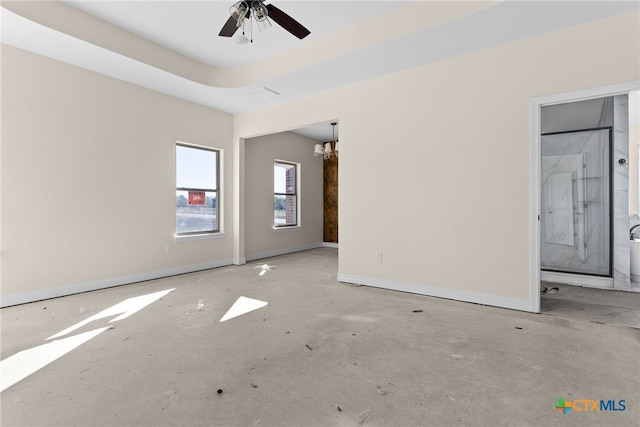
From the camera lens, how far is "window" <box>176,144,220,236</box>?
4953 mm

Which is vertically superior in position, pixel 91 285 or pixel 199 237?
pixel 199 237

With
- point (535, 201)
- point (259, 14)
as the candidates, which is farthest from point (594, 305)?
point (259, 14)

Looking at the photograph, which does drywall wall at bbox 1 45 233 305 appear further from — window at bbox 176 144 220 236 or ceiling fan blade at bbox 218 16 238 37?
ceiling fan blade at bbox 218 16 238 37

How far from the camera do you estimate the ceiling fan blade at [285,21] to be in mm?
2453

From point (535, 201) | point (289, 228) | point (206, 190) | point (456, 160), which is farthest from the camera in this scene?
point (289, 228)

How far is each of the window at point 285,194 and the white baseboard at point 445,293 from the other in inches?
124

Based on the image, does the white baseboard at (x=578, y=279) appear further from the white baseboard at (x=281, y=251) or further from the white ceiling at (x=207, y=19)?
the white baseboard at (x=281, y=251)

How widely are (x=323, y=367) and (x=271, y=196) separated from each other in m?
4.95

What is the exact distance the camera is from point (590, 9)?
2594 mm

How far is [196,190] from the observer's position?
5152mm

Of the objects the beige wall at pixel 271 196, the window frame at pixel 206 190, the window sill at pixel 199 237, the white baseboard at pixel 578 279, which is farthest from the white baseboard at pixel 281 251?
the white baseboard at pixel 578 279

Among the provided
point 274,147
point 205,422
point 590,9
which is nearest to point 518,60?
point 590,9

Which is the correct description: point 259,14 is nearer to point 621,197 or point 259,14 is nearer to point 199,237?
point 199,237

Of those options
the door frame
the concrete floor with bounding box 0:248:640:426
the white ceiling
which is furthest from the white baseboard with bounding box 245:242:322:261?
the door frame
